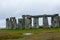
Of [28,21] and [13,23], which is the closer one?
[28,21]

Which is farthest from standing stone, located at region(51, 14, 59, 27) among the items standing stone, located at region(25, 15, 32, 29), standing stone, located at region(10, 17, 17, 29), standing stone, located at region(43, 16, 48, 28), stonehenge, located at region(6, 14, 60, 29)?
standing stone, located at region(10, 17, 17, 29)

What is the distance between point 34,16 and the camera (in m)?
48.9

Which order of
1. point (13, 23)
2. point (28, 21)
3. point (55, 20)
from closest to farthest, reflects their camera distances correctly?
1. point (55, 20)
2. point (28, 21)
3. point (13, 23)

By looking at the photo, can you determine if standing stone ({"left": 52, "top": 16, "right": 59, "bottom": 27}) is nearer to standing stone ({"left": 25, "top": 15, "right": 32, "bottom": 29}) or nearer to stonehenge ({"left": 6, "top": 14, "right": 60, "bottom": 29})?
stonehenge ({"left": 6, "top": 14, "right": 60, "bottom": 29})

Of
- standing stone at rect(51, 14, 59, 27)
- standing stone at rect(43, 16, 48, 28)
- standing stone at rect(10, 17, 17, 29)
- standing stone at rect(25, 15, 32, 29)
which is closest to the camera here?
standing stone at rect(51, 14, 59, 27)

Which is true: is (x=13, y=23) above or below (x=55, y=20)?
below

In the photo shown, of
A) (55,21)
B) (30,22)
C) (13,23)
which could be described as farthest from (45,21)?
(13,23)

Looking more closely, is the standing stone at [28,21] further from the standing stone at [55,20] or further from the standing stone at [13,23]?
the standing stone at [55,20]

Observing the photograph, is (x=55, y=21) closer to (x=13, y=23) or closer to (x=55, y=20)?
(x=55, y=20)

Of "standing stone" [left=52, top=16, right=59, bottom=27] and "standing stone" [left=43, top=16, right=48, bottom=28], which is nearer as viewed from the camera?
"standing stone" [left=52, top=16, right=59, bottom=27]

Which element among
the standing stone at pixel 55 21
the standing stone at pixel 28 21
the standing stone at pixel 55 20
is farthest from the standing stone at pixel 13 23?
the standing stone at pixel 55 21

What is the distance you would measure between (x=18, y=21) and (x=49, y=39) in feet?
129

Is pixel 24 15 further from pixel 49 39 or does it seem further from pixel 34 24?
pixel 49 39

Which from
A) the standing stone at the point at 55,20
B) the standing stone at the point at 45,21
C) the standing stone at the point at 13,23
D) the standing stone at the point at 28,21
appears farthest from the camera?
the standing stone at the point at 13,23
